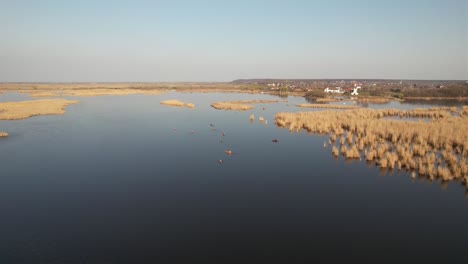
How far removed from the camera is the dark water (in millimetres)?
10484

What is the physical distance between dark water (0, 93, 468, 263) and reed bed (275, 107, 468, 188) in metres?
1.24

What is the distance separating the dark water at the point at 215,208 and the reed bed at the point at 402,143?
4.08ft

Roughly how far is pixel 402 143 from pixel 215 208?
1701cm

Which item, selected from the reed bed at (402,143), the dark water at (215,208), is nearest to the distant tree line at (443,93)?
the reed bed at (402,143)

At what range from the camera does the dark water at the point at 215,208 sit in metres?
10.5

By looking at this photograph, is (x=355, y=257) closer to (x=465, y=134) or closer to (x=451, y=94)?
(x=465, y=134)

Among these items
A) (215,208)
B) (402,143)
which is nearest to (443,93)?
(402,143)

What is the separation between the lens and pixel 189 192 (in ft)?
50.9

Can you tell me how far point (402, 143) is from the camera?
23750 millimetres

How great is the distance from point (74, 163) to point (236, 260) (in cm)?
1458

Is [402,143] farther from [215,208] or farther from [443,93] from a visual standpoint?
[443,93]

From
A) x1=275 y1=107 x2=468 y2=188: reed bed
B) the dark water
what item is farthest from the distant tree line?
the dark water

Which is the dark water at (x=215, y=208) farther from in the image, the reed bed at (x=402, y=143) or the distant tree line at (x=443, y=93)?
the distant tree line at (x=443, y=93)

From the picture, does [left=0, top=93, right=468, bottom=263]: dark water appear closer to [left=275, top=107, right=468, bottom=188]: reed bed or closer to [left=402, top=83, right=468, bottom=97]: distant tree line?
[left=275, top=107, right=468, bottom=188]: reed bed
